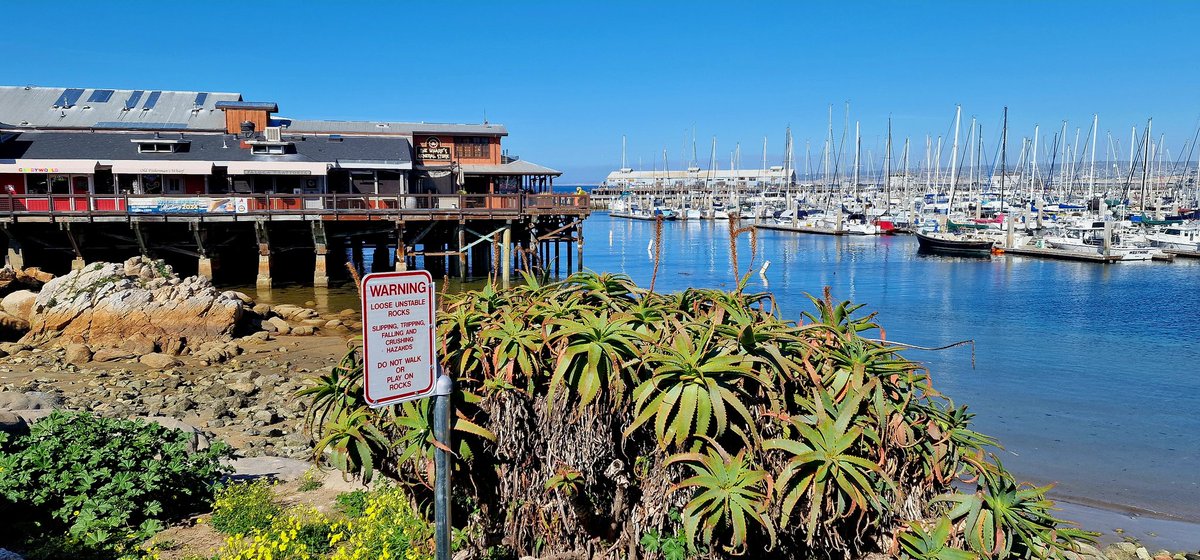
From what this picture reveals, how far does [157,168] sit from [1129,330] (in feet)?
118

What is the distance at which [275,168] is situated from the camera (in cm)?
3266

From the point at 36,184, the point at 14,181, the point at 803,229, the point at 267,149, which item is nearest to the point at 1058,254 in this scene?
the point at 803,229

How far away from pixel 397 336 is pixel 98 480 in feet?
14.0

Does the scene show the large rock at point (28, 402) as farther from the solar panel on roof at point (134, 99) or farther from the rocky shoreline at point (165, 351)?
the solar panel on roof at point (134, 99)

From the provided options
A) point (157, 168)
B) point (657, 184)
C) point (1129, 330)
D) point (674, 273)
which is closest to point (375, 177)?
Answer: point (157, 168)

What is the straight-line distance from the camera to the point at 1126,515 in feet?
37.7

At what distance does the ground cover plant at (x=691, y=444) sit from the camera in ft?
16.0

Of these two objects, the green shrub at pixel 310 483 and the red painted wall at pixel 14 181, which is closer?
the green shrub at pixel 310 483

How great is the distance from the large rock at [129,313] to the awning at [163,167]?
11.3 m

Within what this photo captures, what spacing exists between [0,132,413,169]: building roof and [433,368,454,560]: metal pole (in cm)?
3215

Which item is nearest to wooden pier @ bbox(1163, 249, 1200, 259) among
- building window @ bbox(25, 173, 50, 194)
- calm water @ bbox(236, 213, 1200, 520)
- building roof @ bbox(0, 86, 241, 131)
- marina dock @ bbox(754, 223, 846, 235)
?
calm water @ bbox(236, 213, 1200, 520)

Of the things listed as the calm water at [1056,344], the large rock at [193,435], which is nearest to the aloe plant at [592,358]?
the calm water at [1056,344]

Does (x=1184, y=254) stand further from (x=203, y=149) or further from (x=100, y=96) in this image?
(x=100, y=96)

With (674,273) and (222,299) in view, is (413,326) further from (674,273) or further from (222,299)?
(674,273)
